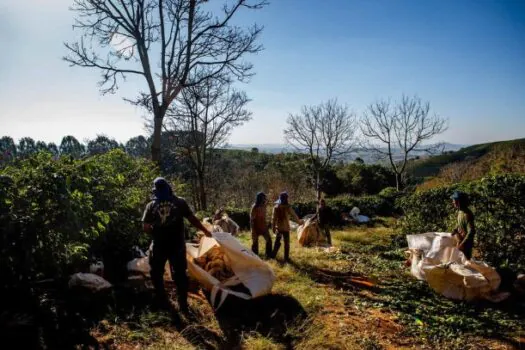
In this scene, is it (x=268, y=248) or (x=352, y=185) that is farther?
(x=352, y=185)

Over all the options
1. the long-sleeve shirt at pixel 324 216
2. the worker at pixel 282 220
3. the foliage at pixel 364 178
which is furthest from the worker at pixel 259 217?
the foliage at pixel 364 178

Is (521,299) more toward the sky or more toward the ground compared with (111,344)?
more toward the ground

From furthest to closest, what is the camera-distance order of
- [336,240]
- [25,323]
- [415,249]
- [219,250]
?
[336,240]
[415,249]
[219,250]
[25,323]

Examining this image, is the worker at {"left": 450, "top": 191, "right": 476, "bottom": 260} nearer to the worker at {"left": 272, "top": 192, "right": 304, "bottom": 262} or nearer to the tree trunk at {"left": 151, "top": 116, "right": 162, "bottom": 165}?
the worker at {"left": 272, "top": 192, "right": 304, "bottom": 262}

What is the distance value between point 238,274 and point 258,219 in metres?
2.60

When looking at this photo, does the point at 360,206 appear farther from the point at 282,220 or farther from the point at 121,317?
the point at 121,317

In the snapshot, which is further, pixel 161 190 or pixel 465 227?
pixel 465 227

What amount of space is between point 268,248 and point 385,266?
262 cm

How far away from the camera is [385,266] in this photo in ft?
24.9

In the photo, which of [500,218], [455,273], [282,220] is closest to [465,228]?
[455,273]

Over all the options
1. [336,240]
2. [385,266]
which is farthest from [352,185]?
[385,266]

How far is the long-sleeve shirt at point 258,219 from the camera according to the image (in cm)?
728

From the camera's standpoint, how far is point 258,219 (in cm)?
730

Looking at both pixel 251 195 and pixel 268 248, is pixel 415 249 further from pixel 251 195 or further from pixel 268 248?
pixel 251 195
